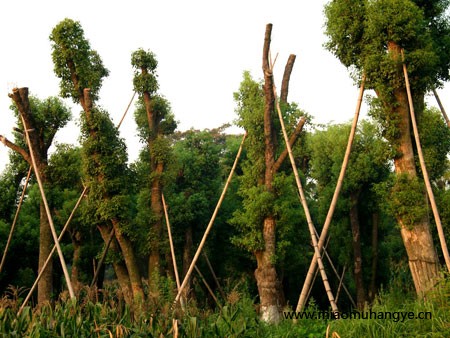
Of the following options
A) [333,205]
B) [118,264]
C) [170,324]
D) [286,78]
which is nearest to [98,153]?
[118,264]

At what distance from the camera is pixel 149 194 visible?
16.8m

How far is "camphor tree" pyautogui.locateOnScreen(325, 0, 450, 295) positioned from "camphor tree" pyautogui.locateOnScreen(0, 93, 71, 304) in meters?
7.90

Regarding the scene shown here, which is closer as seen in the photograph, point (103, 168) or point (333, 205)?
point (333, 205)

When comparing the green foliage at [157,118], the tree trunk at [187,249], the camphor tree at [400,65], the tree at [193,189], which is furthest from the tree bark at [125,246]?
the camphor tree at [400,65]

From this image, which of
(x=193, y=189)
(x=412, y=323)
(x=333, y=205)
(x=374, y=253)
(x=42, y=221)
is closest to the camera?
(x=412, y=323)

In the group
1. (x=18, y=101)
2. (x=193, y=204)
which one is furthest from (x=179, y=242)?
(x=18, y=101)

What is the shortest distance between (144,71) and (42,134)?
3.35 metres

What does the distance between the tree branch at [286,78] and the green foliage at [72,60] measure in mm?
4938

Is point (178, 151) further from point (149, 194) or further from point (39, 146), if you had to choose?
point (39, 146)

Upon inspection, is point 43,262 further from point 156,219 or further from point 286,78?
point 286,78

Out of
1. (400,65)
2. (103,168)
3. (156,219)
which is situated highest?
(400,65)

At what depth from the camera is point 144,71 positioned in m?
16.9

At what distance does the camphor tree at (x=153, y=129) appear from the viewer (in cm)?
1644

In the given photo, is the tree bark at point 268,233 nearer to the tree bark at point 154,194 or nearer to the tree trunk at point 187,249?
the tree bark at point 154,194
